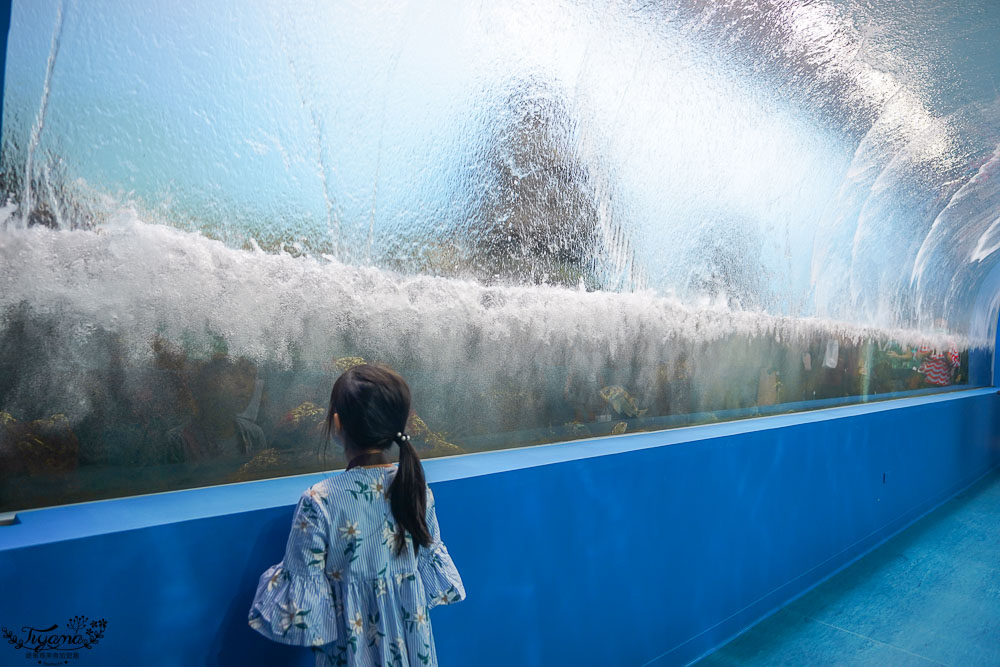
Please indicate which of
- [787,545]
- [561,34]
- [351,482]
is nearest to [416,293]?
[351,482]

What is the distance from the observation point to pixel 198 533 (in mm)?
1406

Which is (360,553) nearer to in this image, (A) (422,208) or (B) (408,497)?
(B) (408,497)

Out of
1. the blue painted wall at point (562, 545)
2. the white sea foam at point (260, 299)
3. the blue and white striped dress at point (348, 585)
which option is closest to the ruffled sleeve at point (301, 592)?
the blue and white striped dress at point (348, 585)

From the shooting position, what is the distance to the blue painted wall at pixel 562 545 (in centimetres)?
131

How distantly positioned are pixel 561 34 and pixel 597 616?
Result: 2363 mm

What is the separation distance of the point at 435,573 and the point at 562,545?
86 centimetres

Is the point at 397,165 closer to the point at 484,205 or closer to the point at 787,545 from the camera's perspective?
the point at 484,205

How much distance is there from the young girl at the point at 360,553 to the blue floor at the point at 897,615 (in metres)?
2.15

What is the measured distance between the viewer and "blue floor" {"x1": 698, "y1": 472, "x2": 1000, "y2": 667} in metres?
3.10

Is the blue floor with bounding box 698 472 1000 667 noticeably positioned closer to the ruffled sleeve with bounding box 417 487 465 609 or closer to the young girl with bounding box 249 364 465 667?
the ruffled sleeve with bounding box 417 487 465 609

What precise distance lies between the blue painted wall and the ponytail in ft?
0.92

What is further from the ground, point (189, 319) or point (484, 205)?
point (484, 205)

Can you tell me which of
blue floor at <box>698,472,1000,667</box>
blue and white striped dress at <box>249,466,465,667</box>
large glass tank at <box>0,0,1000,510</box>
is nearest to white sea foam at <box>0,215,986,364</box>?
large glass tank at <box>0,0,1000,510</box>

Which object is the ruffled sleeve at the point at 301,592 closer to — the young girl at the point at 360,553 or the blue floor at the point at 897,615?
the young girl at the point at 360,553
